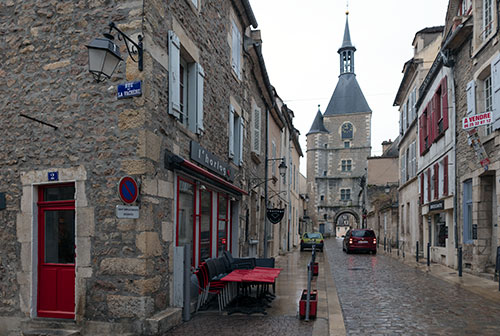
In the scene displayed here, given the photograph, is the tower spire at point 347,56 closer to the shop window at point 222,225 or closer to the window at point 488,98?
the window at point 488,98

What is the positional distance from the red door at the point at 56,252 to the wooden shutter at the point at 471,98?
10633mm

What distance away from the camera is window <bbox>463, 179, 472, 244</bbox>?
13.4 metres

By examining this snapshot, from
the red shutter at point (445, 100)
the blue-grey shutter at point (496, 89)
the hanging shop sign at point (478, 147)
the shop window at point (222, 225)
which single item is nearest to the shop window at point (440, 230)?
the red shutter at point (445, 100)

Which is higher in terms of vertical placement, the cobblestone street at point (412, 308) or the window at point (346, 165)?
the window at point (346, 165)

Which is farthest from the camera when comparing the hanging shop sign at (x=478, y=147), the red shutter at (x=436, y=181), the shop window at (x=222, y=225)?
the red shutter at (x=436, y=181)

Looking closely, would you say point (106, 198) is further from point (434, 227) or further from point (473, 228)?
point (434, 227)

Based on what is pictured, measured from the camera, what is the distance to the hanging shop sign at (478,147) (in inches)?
459

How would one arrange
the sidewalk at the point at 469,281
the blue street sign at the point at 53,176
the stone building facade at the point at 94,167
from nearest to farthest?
the stone building facade at the point at 94,167 < the blue street sign at the point at 53,176 < the sidewalk at the point at 469,281

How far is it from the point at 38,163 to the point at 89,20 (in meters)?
2.16

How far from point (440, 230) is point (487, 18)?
322 inches

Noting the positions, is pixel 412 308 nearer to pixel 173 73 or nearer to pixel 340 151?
pixel 173 73

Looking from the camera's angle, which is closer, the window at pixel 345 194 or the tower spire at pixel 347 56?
the window at pixel 345 194

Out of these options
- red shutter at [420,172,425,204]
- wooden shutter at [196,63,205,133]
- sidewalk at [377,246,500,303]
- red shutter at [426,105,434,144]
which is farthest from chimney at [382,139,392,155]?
wooden shutter at [196,63,205,133]

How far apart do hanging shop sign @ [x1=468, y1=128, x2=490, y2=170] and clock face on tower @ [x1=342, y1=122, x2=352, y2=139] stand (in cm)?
5349
